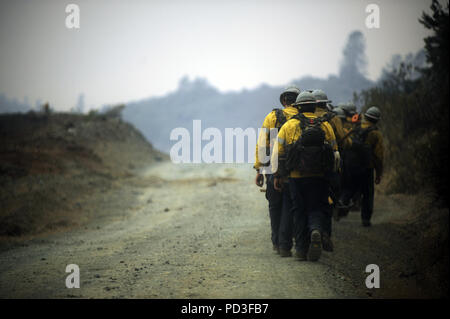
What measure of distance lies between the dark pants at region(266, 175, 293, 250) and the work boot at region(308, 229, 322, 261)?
0.45m

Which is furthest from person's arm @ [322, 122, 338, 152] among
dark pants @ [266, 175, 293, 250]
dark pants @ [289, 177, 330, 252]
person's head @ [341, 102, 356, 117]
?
person's head @ [341, 102, 356, 117]

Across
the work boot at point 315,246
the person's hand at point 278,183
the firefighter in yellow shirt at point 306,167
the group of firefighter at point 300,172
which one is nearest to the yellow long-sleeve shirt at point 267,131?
the group of firefighter at point 300,172

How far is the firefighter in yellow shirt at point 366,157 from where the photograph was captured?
8625 mm

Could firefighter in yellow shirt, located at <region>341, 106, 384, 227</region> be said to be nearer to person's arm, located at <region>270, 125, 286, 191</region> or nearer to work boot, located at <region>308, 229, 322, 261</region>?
person's arm, located at <region>270, 125, 286, 191</region>

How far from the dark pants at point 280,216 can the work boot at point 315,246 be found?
0.45m

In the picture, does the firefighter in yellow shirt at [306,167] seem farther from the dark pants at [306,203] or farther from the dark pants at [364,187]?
the dark pants at [364,187]

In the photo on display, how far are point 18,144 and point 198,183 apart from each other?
9266 millimetres

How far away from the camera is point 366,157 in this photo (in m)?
8.59

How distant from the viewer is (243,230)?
809 centimetres

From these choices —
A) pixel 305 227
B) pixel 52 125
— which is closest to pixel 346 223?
pixel 305 227

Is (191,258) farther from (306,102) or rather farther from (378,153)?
(378,153)

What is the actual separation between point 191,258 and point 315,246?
1779 millimetres
